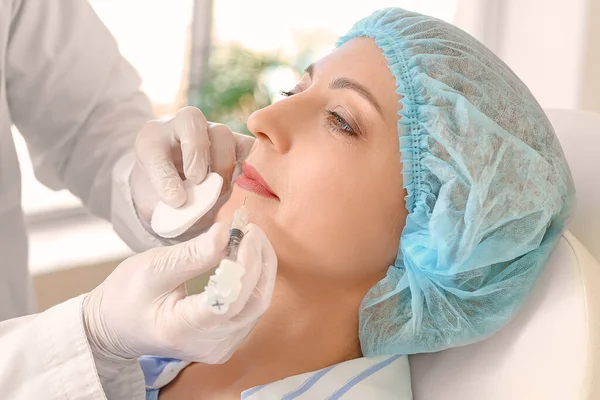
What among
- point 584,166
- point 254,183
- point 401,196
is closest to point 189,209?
point 254,183

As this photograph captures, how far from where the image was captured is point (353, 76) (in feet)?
Result: 4.21

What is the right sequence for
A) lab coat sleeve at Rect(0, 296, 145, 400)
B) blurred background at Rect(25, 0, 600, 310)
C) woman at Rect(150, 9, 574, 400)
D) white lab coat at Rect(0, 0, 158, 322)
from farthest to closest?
blurred background at Rect(25, 0, 600, 310) < white lab coat at Rect(0, 0, 158, 322) < woman at Rect(150, 9, 574, 400) < lab coat sleeve at Rect(0, 296, 145, 400)

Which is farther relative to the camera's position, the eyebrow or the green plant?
the green plant

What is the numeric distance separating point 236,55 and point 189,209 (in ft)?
5.51

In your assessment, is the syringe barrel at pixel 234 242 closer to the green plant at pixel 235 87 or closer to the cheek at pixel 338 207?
the cheek at pixel 338 207

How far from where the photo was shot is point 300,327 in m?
1.34

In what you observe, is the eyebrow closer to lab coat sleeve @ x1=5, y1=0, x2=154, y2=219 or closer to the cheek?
the cheek

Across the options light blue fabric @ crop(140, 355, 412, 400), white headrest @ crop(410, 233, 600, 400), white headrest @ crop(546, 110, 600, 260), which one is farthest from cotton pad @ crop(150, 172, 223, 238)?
white headrest @ crop(546, 110, 600, 260)

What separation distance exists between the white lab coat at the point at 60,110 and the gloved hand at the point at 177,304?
0.55 meters

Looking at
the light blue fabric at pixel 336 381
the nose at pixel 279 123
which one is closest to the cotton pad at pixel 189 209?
the nose at pixel 279 123

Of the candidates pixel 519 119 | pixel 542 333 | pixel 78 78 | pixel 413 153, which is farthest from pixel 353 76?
pixel 78 78

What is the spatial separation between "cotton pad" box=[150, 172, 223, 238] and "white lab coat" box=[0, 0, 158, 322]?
315 millimetres

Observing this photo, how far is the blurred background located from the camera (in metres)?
2.35

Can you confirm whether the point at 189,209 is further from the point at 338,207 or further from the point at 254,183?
the point at 338,207
